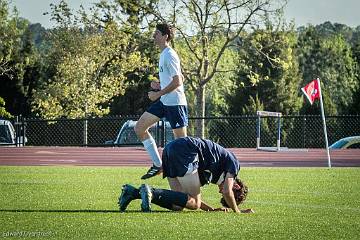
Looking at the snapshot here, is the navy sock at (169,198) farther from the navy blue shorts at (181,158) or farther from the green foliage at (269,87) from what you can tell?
the green foliage at (269,87)

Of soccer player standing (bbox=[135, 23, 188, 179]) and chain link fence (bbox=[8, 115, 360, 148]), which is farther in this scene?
chain link fence (bbox=[8, 115, 360, 148])

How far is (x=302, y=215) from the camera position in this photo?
11.4 metres

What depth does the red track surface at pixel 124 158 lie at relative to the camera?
1081 inches

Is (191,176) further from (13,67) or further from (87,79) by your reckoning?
(13,67)

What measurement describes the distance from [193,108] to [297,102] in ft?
32.7

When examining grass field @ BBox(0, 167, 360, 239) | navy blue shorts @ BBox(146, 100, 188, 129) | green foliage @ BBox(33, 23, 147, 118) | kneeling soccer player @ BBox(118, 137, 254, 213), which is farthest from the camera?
green foliage @ BBox(33, 23, 147, 118)

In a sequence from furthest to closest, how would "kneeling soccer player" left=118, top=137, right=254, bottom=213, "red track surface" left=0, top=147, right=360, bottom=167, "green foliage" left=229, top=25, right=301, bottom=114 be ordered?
"green foliage" left=229, top=25, right=301, bottom=114 → "red track surface" left=0, top=147, right=360, bottom=167 → "kneeling soccer player" left=118, top=137, right=254, bottom=213

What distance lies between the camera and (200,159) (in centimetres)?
1178

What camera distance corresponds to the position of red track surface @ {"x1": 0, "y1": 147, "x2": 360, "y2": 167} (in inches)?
1081

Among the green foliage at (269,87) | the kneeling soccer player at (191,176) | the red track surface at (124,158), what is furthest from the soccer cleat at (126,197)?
the green foliage at (269,87)

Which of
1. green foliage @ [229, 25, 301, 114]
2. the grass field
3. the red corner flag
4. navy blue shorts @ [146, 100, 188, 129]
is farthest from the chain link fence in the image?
navy blue shorts @ [146, 100, 188, 129]

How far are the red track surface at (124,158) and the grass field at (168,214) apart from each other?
869 cm

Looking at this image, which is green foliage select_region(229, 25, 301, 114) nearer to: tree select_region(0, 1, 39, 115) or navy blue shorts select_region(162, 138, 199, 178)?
tree select_region(0, 1, 39, 115)

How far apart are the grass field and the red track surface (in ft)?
28.5
